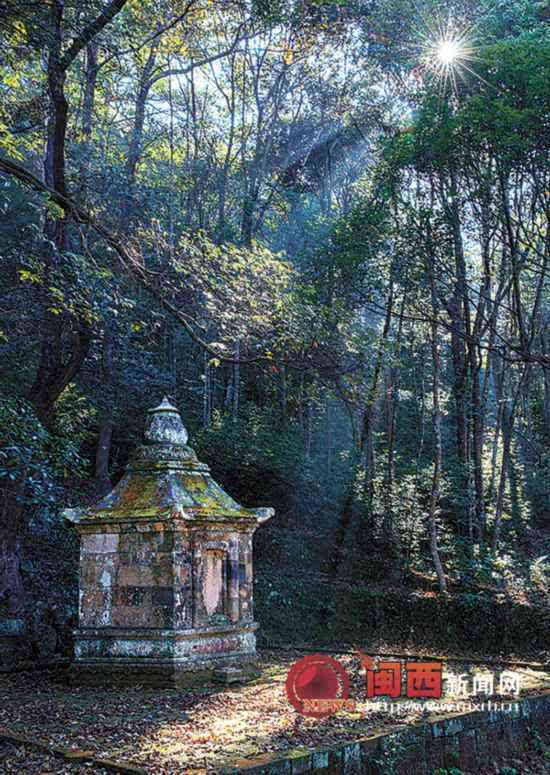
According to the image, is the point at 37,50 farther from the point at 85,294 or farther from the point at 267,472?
the point at 267,472

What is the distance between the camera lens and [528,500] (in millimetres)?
19125

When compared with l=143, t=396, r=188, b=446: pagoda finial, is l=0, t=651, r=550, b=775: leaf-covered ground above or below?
below

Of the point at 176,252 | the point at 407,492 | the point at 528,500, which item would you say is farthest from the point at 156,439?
the point at 528,500

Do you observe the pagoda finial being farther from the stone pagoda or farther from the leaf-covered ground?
the leaf-covered ground

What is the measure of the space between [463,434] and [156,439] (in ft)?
27.9

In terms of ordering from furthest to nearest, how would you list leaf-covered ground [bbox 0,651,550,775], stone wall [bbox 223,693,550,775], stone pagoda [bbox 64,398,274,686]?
1. stone pagoda [bbox 64,398,274,686]
2. leaf-covered ground [bbox 0,651,550,775]
3. stone wall [bbox 223,693,550,775]

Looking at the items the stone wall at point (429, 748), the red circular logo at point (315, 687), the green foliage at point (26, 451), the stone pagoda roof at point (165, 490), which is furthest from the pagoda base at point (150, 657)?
the stone wall at point (429, 748)

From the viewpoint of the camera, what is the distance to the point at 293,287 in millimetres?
11383

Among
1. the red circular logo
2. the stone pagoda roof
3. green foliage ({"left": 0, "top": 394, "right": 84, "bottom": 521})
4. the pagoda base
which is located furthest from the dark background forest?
the red circular logo

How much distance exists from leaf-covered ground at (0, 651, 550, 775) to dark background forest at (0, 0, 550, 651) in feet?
7.34

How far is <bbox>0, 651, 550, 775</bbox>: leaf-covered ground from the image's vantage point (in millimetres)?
4930

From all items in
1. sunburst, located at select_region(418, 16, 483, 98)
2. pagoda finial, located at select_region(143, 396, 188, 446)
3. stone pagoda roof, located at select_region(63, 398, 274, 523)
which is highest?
sunburst, located at select_region(418, 16, 483, 98)

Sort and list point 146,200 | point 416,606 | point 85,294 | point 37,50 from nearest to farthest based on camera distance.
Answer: point 37,50, point 85,294, point 146,200, point 416,606

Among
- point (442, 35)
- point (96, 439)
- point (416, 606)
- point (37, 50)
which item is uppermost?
point (442, 35)
